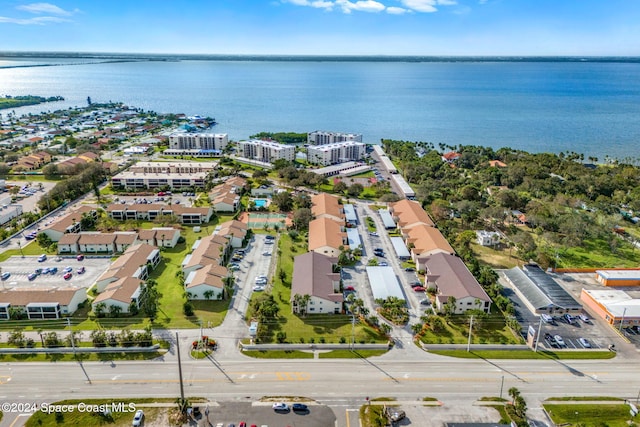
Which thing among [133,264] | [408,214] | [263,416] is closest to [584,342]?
[263,416]

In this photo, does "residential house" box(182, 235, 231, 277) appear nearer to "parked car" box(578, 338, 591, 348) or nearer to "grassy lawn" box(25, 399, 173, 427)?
"grassy lawn" box(25, 399, 173, 427)

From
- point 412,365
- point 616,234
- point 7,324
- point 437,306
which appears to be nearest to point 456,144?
point 616,234

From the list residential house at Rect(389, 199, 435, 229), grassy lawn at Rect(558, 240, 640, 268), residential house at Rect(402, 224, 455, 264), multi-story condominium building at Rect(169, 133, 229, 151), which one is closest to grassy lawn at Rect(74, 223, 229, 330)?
residential house at Rect(402, 224, 455, 264)

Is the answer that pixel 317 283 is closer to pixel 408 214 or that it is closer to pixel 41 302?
pixel 408 214

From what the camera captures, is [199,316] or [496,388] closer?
[496,388]

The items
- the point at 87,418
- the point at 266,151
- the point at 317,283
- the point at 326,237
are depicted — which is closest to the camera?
the point at 87,418

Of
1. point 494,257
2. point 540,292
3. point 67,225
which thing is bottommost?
point 494,257

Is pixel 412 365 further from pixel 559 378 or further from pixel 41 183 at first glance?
pixel 41 183
